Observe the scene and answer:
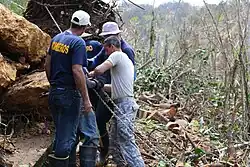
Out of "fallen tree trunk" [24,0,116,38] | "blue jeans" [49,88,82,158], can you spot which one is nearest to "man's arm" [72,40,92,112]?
"blue jeans" [49,88,82,158]

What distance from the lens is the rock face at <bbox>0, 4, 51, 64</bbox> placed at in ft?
17.4

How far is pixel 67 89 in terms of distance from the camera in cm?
405

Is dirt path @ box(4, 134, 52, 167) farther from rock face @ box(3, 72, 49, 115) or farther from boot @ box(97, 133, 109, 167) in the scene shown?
boot @ box(97, 133, 109, 167)

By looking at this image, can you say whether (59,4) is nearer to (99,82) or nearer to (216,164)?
(99,82)

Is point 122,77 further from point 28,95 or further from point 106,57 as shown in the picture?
point 28,95

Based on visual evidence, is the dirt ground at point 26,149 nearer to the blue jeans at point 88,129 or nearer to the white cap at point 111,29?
the blue jeans at point 88,129

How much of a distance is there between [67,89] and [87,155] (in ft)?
2.40

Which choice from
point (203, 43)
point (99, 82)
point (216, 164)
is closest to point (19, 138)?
point (99, 82)

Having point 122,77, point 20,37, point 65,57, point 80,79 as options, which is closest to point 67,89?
point 80,79

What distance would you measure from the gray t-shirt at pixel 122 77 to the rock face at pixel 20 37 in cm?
163

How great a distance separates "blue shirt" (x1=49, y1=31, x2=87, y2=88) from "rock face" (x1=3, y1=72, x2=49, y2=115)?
4.11ft

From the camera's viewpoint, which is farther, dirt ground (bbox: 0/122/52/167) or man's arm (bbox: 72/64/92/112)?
dirt ground (bbox: 0/122/52/167)

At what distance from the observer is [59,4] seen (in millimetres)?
6379

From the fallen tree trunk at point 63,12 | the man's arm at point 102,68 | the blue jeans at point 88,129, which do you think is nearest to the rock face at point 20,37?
the fallen tree trunk at point 63,12
